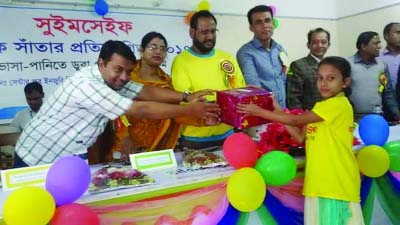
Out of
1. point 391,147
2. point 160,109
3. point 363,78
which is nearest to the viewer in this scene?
point 160,109

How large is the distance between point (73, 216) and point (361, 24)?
5.07m

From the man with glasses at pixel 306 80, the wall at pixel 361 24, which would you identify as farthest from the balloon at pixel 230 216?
the wall at pixel 361 24

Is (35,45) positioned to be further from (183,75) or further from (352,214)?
(352,214)

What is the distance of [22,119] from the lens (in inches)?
140

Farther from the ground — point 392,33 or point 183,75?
point 392,33

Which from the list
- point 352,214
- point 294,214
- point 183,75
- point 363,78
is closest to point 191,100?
point 183,75

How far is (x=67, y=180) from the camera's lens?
1236mm

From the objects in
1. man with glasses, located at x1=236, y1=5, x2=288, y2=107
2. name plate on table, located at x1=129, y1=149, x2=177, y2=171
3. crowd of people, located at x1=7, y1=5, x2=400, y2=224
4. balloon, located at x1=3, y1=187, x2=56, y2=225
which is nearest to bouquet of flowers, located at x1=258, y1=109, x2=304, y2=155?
crowd of people, located at x1=7, y1=5, x2=400, y2=224

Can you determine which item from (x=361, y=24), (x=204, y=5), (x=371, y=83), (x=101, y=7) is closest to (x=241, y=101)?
(x=371, y=83)

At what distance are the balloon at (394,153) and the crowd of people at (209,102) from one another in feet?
1.19

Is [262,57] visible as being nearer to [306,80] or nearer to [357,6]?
[306,80]

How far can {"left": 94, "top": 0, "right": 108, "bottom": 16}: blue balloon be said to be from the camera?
3.98 meters

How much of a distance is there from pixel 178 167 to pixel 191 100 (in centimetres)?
41

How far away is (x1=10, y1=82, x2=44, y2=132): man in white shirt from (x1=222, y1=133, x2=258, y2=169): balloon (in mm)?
2536
